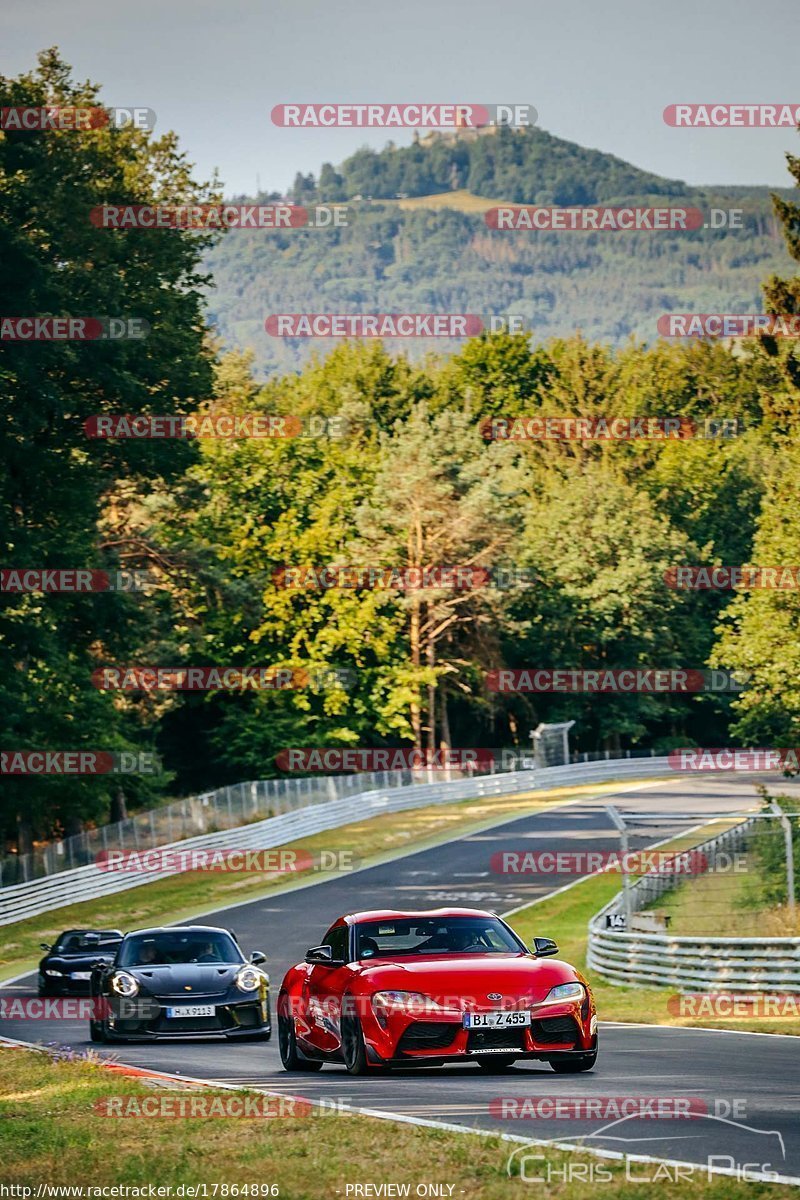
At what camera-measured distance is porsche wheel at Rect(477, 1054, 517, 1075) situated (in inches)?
522

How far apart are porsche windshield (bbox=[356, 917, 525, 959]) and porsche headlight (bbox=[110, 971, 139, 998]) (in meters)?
4.95

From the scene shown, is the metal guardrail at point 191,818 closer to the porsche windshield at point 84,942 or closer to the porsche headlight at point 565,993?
the porsche windshield at point 84,942

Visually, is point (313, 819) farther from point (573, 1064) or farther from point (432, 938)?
A: point (573, 1064)

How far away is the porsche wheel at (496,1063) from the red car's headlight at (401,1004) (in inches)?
24.6

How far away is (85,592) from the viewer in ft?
145

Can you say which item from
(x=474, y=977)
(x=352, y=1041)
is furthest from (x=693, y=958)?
(x=474, y=977)

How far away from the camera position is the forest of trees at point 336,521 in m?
43.7

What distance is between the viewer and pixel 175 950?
19531mm

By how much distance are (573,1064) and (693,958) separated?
12.3 metres

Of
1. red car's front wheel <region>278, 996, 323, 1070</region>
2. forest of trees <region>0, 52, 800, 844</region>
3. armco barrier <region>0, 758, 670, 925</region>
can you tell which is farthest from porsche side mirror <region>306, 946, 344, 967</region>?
armco barrier <region>0, 758, 670, 925</region>

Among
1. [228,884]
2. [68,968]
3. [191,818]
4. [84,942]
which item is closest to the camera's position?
[68,968]

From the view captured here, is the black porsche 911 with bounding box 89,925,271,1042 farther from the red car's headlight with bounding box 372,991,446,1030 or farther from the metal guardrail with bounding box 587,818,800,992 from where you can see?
the metal guardrail with bounding box 587,818,800,992

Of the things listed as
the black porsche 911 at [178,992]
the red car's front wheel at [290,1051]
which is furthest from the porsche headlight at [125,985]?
the red car's front wheel at [290,1051]

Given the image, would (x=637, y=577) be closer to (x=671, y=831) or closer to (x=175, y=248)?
(x=671, y=831)
